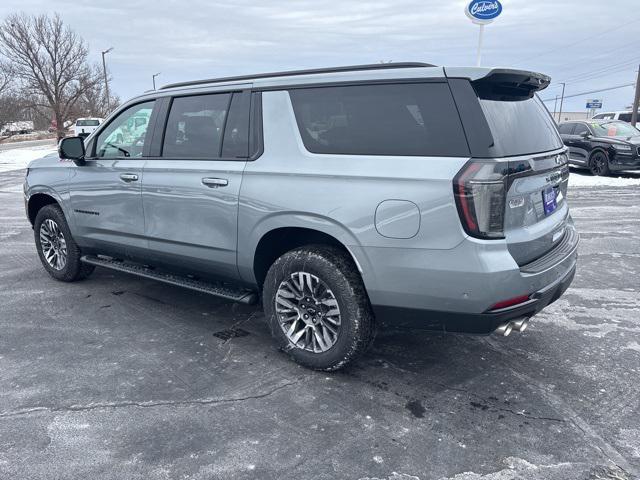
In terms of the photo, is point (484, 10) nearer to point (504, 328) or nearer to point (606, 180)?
point (606, 180)

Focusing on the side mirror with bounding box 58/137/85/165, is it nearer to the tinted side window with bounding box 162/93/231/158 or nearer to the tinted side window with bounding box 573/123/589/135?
the tinted side window with bounding box 162/93/231/158

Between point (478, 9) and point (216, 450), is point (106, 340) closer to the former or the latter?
point (216, 450)

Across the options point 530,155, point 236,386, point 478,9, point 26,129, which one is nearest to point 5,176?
point 478,9

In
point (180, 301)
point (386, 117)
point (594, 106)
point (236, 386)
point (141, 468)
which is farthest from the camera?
point (594, 106)

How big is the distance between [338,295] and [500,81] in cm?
158

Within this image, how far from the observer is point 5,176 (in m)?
16.8

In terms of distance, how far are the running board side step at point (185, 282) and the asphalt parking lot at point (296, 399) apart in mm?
376

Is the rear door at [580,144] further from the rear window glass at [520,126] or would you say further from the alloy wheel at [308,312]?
the alloy wheel at [308,312]

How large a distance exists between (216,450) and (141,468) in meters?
0.37

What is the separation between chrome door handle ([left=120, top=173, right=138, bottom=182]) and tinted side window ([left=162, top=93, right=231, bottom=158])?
0.35 m

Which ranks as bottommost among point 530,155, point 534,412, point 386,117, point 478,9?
point 534,412

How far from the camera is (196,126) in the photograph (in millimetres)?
4176

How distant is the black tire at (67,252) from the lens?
5.34 meters

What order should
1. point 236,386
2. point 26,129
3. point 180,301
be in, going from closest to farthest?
point 236,386 → point 180,301 → point 26,129
